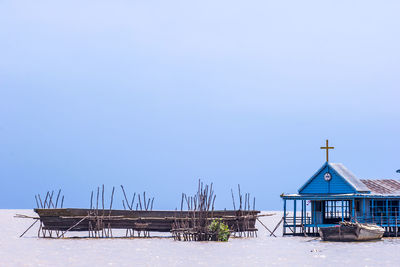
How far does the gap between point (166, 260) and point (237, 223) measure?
1729 cm

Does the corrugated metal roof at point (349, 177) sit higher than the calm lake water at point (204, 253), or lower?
higher

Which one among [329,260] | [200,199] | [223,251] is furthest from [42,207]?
[329,260]

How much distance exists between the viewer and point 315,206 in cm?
5803

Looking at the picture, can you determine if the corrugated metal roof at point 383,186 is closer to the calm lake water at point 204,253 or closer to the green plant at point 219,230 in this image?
the calm lake water at point 204,253

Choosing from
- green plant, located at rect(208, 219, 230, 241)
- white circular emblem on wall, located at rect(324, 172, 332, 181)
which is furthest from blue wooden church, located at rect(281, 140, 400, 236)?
green plant, located at rect(208, 219, 230, 241)

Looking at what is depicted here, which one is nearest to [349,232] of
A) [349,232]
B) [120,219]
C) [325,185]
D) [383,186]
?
[349,232]

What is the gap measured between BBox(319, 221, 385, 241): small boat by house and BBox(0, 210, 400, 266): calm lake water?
0.58 m

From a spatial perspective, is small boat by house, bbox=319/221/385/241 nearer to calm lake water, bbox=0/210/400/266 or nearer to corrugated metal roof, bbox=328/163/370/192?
calm lake water, bbox=0/210/400/266

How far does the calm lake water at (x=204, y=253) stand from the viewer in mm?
39812

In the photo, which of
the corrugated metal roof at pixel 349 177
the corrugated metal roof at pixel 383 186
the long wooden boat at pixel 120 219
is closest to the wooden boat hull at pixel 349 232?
the corrugated metal roof at pixel 349 177

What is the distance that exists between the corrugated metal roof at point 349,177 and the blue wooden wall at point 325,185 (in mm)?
296

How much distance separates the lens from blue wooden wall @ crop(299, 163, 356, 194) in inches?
2186

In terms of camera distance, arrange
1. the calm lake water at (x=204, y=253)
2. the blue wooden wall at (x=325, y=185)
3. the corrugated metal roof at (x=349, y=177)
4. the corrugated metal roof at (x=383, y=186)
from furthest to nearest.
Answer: the corrugated metal roof at (x=383, y=186)
the blue wooden wall at (x=325, y=185)
the corrugated metal roof at (x=349, y=177)
the calm lake water at (x=204, y=253)

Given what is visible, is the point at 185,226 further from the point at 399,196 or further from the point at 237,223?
the point at 399,196
